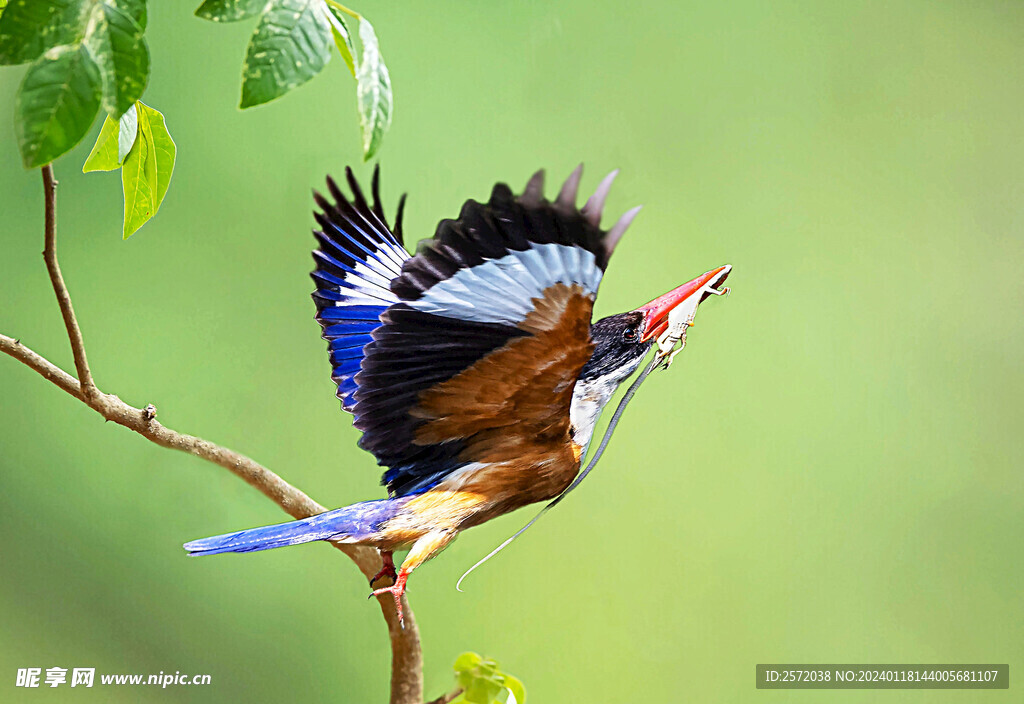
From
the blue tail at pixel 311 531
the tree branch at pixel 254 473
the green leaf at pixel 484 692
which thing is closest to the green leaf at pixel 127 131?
the tree branch at pixel 254 473

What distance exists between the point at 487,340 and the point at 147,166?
0.35 meters

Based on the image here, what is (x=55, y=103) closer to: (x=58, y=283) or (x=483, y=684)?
(x=58, y=283)

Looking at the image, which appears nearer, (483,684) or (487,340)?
(487,340)

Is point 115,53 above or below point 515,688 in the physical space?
above

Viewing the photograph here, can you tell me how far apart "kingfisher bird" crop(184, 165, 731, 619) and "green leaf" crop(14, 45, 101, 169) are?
0.29 meters

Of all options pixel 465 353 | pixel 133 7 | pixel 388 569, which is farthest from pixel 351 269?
pixel 133 7

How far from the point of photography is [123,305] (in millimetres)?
950

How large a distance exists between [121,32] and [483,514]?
0.56 meters

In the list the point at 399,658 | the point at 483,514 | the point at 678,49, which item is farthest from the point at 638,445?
the point at 678,49

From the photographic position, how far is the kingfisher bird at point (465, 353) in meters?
0.63

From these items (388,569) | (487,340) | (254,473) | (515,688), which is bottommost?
(515,688)

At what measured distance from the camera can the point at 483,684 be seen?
842 mm

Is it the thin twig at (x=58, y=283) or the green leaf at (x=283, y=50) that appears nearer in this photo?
the green leaf at (x=283, y=50)

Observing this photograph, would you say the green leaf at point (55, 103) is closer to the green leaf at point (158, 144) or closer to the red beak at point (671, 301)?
the green leaf at point (158, 144)
